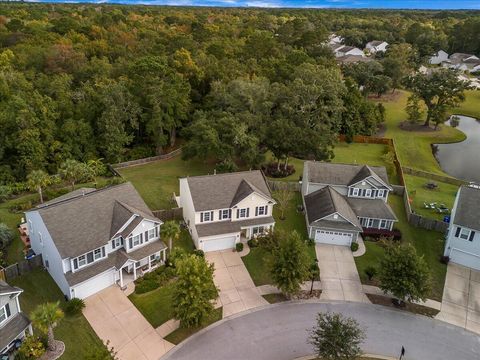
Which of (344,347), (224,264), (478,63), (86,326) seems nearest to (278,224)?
(224,264)

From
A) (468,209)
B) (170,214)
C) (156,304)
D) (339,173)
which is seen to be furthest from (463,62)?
(156,304)

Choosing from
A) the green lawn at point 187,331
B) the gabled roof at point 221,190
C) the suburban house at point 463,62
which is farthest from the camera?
the suburban house at point 463,62

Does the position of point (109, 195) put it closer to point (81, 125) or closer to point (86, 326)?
point (86, 326)

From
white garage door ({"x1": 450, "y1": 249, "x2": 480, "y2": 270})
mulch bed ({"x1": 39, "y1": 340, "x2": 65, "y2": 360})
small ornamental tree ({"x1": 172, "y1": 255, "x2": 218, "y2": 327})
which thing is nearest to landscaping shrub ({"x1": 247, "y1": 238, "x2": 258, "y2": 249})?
small ornamental tree ({"x1": 172, "y1": 255, "x2": 218, "y2": 327})

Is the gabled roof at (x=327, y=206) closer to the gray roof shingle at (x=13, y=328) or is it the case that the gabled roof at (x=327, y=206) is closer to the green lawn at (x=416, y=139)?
the green lawn at (x=416, y=139)

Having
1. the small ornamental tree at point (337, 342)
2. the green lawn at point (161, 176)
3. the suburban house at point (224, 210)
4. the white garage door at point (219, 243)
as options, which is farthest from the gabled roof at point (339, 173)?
the small ornamental tree at point (337, 342)

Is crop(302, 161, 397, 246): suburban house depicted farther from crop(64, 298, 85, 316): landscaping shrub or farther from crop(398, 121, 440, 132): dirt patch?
crop(398, 121, 440, 132): dirt patch
